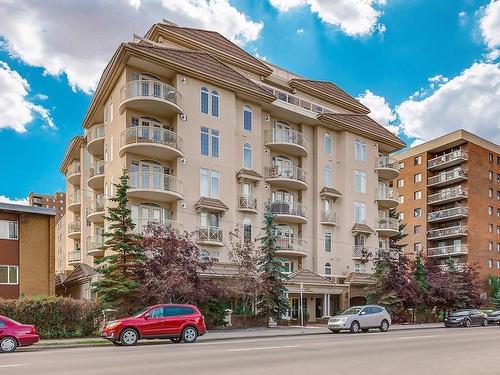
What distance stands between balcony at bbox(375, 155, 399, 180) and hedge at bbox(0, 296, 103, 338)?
3086 centimetres

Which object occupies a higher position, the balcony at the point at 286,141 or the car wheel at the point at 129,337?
the balcony at the point at 286,141

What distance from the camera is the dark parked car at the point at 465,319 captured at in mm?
33812

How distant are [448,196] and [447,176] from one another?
2692 millimetres

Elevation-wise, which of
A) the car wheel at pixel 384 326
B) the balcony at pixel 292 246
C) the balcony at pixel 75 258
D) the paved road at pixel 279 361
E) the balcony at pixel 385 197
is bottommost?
the car wheel at pixel 384 326

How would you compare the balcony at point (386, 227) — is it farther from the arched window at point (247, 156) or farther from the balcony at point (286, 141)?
the arched window at point (247, 156)

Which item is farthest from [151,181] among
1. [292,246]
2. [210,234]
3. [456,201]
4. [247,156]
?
[456,201]

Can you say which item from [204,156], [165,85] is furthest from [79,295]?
[165,85]

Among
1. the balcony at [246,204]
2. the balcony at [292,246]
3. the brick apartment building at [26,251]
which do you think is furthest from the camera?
the balcony at [292,246]

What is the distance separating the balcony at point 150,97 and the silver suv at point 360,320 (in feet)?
55.4

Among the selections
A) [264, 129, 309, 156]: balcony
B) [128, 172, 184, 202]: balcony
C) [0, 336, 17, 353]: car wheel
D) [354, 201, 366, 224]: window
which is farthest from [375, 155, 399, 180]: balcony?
[0, 336, 17, 353]: car wheel

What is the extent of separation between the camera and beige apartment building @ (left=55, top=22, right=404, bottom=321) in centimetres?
3195

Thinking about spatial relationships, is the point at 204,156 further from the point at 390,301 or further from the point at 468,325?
the point at 468,325

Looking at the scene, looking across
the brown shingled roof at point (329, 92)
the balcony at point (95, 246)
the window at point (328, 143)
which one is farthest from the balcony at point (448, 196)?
the balcony at point (95, 246)

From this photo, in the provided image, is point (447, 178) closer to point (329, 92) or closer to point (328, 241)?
point (329, 92)
